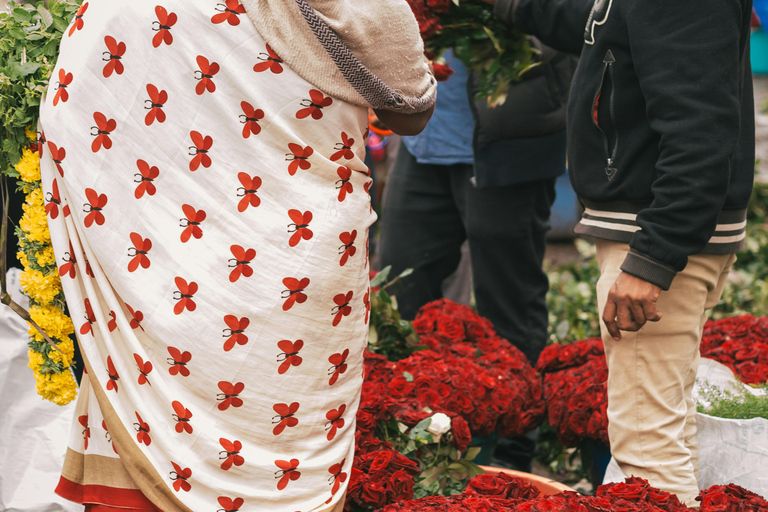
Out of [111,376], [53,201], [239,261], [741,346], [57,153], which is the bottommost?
[741,346]

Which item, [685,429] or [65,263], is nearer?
[65,263]

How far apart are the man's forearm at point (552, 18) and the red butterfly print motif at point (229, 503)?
5.12 feet

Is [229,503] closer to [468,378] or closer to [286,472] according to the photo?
[286,472]

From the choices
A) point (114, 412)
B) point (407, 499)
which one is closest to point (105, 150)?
point (114, 412)

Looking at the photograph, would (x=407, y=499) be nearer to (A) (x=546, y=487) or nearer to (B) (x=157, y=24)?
(A) (x=546, y=487)

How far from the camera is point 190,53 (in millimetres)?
1549

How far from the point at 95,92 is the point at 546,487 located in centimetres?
165

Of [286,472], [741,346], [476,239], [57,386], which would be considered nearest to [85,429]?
[57,386]

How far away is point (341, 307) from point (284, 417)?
0.26 meters

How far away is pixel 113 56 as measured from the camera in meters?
1.56

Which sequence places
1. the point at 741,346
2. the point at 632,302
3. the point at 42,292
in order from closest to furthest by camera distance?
the point at 42,292, the point at 632,302, the point at 741,346

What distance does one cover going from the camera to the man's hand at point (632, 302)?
1867 mm

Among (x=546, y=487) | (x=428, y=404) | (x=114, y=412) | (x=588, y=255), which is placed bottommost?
(x=588, y=255)

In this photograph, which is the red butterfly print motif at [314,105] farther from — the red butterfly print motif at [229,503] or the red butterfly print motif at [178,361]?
the red butterfly print motif at [229,503]
